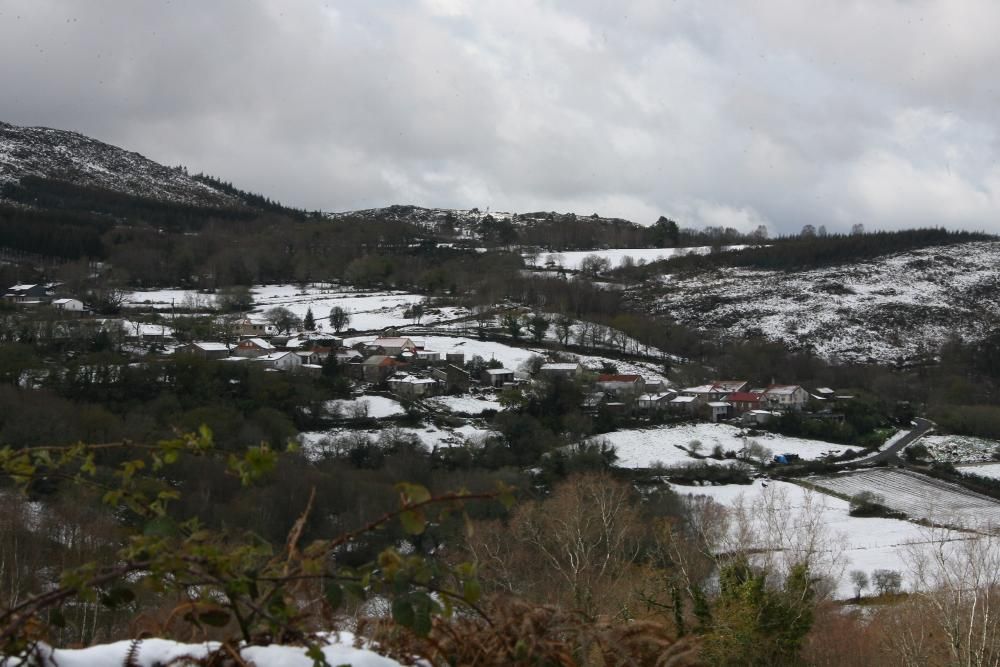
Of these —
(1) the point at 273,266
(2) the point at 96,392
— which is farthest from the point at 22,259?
(2) the point at 96,392

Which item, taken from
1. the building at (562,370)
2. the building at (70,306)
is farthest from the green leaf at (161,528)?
the building at (70,306)

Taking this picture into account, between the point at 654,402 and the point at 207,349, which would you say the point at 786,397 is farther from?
the point at 207,349

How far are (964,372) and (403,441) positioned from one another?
52256 mm

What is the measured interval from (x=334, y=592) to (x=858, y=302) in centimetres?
9620

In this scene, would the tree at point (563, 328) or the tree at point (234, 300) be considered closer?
the tree at point (563, 328)

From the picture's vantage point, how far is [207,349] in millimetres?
56188

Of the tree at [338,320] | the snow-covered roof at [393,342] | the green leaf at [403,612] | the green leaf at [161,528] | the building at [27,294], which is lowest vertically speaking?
the snow-covered roof at [393,342]

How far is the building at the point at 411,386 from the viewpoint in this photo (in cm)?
4997

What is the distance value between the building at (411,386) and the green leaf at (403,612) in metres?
48.0

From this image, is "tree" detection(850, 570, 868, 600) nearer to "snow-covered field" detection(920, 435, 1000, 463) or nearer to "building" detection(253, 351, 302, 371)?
"snow-covered field" detection(920, 435, 1000, 463)

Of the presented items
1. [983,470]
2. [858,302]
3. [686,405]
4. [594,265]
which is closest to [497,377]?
[686,405]

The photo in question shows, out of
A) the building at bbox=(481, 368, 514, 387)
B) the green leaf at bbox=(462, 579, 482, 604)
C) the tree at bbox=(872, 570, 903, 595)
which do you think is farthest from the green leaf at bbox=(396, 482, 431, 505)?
the building at bbox=(481, 368, 514, 387)

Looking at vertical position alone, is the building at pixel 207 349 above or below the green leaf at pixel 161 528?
below

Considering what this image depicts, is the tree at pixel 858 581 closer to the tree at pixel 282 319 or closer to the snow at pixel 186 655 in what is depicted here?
the snow at pixel 186 655
